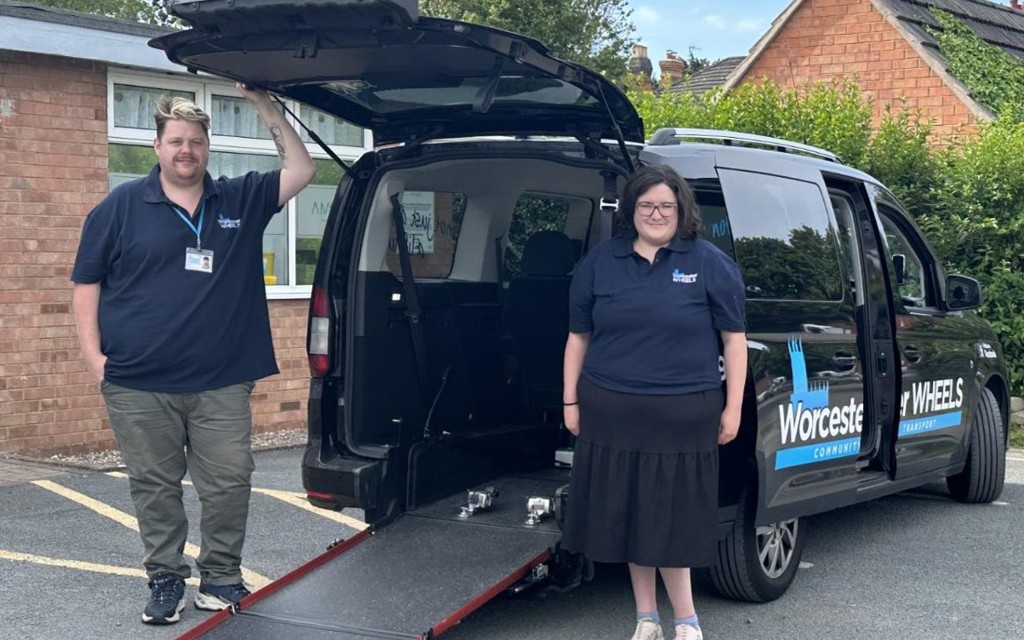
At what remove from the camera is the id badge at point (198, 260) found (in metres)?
5.14

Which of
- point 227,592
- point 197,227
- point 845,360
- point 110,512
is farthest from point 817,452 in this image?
point 110,512

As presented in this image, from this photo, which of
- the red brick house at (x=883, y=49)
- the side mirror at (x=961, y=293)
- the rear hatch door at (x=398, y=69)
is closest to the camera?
the rear hatch door at (x=398, y=69)

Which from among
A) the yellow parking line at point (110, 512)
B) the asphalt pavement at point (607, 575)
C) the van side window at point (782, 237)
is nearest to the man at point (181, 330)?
the asphalt pavement at point (607, 575)

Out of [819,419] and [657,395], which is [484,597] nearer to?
[657,395]

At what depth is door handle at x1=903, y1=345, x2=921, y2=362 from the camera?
6.35 meters

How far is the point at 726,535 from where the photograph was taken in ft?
16.9

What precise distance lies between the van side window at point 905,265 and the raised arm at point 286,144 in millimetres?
2953

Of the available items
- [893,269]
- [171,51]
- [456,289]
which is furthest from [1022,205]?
[171,51]

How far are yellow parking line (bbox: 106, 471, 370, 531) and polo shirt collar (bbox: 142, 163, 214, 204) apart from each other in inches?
87.9

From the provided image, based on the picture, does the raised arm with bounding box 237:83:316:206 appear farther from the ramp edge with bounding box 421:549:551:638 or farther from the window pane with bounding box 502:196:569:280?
the ramp edge with bounding box 421:549:551:638

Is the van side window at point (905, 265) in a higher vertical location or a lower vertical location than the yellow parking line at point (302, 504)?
higher

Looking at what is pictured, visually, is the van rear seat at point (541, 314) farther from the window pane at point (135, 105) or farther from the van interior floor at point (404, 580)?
the window pane at point (135, 105)

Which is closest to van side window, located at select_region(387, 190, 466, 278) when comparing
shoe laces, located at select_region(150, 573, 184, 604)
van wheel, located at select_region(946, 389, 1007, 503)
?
shoe laces, located at select_region(150, 573, 184, 604)

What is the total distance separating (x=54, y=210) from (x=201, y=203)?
4385mm
